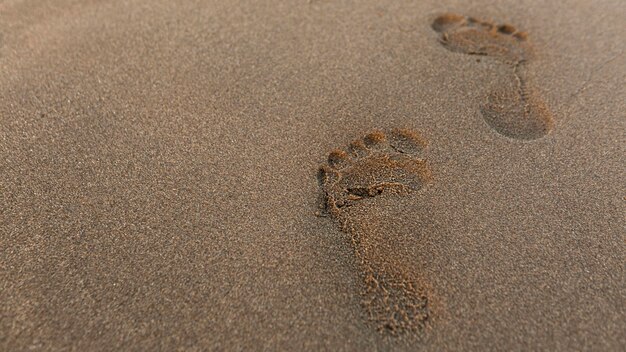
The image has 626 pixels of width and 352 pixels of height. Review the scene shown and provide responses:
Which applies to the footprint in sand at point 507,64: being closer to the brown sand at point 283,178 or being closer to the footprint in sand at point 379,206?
the brown sand at point 283,178

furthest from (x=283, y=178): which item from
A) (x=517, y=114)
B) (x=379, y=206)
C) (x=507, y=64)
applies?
(x=507, y=64)

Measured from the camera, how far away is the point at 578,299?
110cm

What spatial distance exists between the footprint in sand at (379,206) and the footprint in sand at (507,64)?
327mm

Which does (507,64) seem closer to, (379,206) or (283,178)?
(379,206)

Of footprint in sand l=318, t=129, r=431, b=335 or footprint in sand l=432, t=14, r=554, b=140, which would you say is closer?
footprint in sand l=318, t=129, r=431, b=335

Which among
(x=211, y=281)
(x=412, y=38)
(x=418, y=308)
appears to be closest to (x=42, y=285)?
(x=211, y=281)

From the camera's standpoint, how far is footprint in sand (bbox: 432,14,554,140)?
149cm

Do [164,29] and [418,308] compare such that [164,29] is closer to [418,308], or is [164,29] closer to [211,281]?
[211,281]

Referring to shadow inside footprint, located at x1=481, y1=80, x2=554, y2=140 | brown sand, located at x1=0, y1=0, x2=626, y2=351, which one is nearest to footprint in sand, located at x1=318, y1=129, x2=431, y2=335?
brown sand, located at x1=0, y1=0, x2=626, y2=351

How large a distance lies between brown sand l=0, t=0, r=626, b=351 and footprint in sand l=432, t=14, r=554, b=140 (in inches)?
0.9

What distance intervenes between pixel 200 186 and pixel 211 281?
1.03 ft

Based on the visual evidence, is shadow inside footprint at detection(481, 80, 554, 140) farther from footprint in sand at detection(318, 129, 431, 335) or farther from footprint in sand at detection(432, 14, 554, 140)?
footprint in sand at detection(318, 129, 431, 335)

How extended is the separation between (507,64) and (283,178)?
3.30ft

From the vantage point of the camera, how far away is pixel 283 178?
1.33 metres
